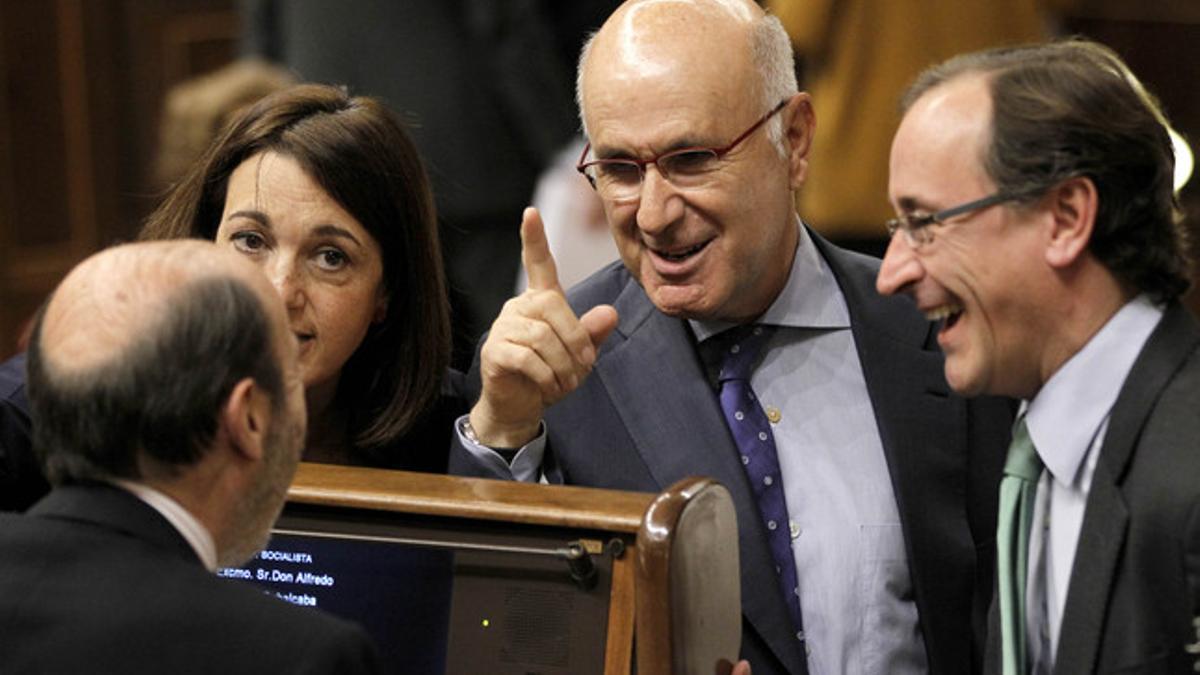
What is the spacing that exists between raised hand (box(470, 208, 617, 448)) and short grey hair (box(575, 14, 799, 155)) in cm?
26

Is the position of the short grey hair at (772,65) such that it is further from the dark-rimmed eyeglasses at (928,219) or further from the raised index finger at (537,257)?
the dark-rimmed eyeglasses at (928,219)

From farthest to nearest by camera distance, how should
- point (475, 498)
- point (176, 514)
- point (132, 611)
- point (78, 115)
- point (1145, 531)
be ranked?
point (78, 115) → point (475, 498) → point (1145, 531) → point (176, 514) → point (132, 611)

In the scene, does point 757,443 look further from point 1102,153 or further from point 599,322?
point 1102,153

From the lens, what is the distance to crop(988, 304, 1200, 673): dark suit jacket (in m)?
2.22

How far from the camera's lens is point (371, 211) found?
2.93 metres

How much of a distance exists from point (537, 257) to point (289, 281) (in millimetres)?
352

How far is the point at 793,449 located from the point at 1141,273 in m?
0.60

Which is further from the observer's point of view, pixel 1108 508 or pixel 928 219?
pixel 928 219

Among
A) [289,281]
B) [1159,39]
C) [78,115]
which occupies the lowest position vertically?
[78,115]

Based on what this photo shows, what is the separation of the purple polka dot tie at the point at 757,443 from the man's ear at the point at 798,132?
24 cm

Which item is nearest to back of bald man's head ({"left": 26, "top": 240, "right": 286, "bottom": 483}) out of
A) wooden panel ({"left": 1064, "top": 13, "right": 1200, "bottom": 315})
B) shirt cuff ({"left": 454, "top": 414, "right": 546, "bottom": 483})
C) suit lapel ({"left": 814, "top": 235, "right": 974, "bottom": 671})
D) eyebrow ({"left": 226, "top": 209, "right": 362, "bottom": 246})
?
shirt cuff ({"left": 454, "top": 414, "right": 546, "bottom": 483})

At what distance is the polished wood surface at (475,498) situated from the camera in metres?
2.42

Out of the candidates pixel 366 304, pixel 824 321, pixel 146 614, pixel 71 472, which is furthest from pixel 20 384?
pixel 824 321

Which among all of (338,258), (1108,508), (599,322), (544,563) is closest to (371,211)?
(338,258)
